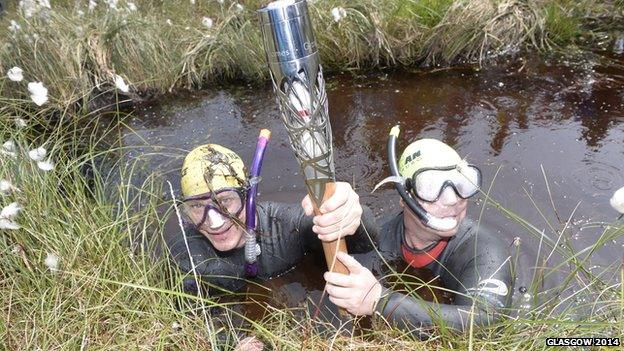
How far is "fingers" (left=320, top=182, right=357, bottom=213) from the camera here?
1885 millimetres

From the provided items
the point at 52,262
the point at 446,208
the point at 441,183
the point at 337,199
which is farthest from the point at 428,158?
the point at 52,262

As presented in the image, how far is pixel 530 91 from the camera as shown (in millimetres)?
6430

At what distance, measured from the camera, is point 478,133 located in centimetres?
565

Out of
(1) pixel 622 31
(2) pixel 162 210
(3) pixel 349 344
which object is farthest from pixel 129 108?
(1) pixel 622 31

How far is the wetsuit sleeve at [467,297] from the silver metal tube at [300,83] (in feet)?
2.51

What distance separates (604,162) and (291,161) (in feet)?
11.3

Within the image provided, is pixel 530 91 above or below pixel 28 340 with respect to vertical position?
below

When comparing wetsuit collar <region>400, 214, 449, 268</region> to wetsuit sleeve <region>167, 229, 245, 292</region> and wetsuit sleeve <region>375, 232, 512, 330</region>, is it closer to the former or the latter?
wetsuit sleeve <region>375, 232, 512, 330</region>

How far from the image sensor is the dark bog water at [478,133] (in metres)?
4.51

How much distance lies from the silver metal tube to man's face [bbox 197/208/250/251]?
5.51 ft

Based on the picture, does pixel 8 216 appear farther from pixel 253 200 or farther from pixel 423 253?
pixel 423 253

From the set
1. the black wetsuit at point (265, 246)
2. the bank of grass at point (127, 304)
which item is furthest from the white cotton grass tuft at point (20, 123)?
the black wetsuit at point (265, 246)

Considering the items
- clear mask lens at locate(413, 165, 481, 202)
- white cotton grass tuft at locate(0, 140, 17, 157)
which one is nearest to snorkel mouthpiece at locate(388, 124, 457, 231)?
clear mask lens at locate(413, 165, 481, 202)

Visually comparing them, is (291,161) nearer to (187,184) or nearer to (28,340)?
(187,184)
